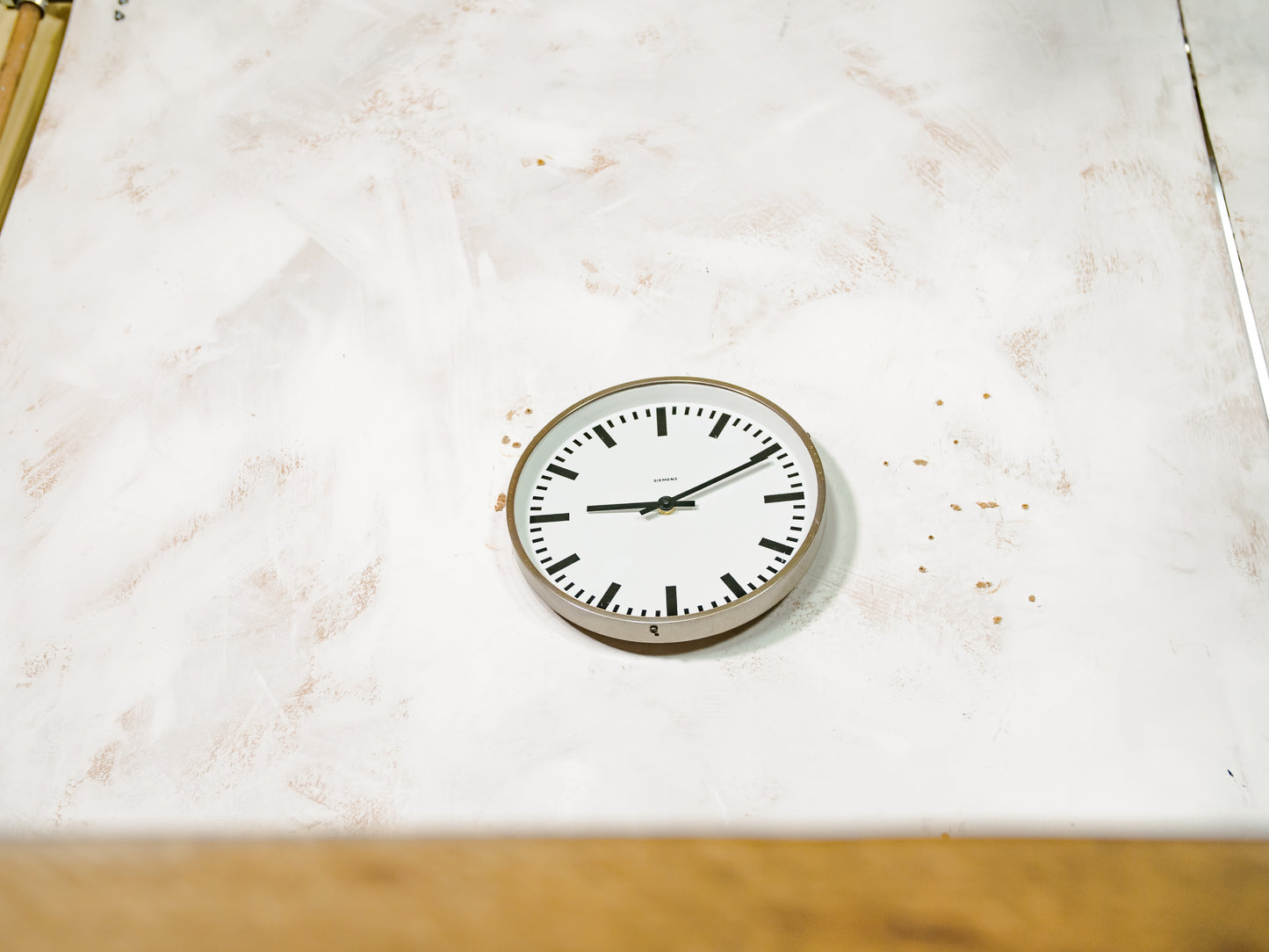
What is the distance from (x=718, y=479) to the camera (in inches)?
57.9

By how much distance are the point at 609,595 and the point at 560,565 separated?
87 millimetres

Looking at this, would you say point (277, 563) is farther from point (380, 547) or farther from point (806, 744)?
point (806, 744)

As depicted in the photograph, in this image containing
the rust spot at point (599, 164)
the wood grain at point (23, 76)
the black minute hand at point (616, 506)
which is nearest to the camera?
the black minute hand at point (616, 506)

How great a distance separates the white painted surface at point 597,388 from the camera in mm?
1356

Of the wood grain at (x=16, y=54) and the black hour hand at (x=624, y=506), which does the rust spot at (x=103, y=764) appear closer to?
the black hour hand at (x=624, y=506)

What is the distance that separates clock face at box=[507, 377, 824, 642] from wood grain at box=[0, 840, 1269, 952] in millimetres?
315

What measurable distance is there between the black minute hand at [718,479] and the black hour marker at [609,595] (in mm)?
120

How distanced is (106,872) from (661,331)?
1231 mm

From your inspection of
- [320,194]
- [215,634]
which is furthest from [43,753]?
[320,194]

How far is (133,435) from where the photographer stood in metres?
1.70

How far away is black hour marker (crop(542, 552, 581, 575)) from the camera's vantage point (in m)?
1.42

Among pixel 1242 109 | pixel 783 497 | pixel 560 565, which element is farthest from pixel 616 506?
pixel 1242 109

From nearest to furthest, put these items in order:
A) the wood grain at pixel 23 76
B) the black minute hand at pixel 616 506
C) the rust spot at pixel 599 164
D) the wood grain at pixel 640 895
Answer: the wood grain at pixel 640 895 < the black minute hand at pixel 616 506 < the rust spot at pixel 599 164 < the wood grain at pixel 23 76

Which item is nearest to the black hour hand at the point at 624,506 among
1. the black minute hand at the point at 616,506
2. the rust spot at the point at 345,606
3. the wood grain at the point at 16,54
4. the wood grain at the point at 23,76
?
the black minute hand at the point at 616,506
